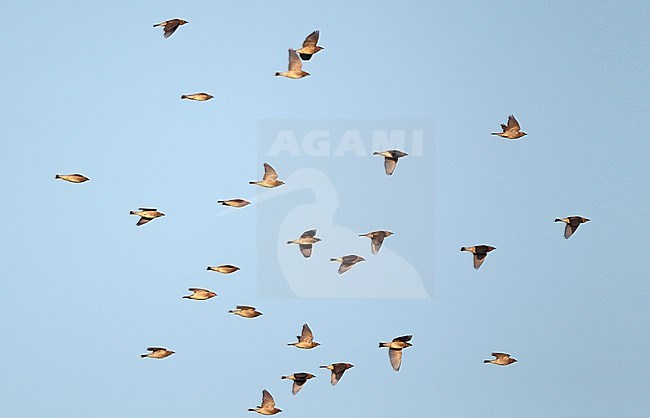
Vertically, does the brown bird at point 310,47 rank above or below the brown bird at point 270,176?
above

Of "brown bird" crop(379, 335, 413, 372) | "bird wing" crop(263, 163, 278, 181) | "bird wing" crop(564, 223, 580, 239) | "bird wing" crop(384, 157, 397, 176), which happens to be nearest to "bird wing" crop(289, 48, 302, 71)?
"bird wing" crop(263, 163, 278, 181)

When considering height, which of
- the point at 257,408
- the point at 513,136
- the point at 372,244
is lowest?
the point at 257,408

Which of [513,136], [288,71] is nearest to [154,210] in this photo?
[288,71]

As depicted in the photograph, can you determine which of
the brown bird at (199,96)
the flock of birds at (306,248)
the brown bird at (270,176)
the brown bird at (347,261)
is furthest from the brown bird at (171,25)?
the brown bird at (347,261)

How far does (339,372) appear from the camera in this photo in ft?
28.6

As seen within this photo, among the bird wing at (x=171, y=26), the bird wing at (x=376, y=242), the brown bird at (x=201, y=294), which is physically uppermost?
the bird wing at (x=171, y=26)

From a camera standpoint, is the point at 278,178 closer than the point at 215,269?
No

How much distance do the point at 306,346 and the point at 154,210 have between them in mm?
1575

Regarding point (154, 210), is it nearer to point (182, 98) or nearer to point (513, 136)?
point (182, 98)

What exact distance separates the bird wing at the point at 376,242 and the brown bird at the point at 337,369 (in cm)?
91

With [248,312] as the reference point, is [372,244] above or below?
above

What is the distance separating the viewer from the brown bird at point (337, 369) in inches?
340

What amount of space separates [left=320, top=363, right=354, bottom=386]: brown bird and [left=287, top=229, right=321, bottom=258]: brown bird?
0.87 m

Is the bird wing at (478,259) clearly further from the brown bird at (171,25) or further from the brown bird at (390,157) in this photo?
the brown bird at (171,25)
